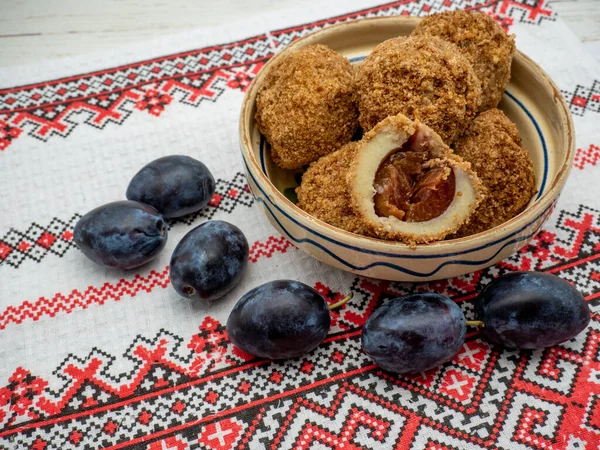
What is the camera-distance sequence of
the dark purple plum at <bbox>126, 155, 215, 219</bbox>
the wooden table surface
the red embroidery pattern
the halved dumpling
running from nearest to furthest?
the halved dumpling, the dark purple plum at <bbox>126, 155, 215, 219</bbox>, the red embroidery pattern, the wooden table surface

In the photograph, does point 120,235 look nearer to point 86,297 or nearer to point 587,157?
point 86,297

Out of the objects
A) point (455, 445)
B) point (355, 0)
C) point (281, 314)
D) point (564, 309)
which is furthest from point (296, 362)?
point (355, 0)

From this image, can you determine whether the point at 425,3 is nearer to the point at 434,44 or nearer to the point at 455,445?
the point at 434,44

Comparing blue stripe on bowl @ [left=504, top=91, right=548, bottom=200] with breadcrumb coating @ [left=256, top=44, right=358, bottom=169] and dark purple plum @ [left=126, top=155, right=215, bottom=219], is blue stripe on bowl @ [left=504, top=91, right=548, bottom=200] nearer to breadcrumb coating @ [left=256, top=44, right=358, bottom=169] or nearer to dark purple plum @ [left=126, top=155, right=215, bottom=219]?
breadcrumb coating @ [left=256, top=44, right=358, bottom=169]

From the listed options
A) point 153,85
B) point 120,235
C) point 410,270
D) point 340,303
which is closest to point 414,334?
point 410,270

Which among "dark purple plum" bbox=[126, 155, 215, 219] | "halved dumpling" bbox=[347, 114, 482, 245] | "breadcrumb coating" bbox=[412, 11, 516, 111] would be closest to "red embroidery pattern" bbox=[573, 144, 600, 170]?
"breadcrumb coating" bbox=[412, 11, 516, 111]

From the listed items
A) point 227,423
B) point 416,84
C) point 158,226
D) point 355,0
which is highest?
point 416,84
